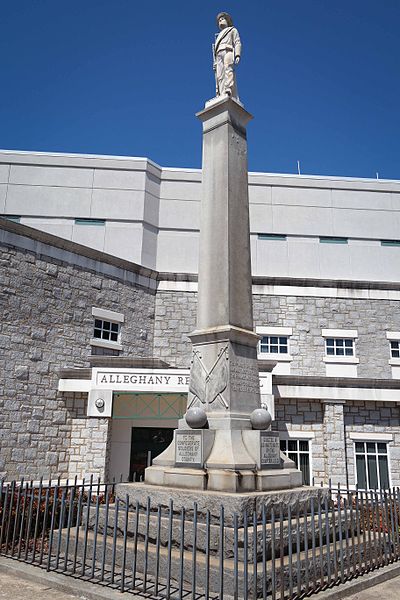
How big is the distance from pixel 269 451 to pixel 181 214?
49.9ft

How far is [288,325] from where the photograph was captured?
1836cm

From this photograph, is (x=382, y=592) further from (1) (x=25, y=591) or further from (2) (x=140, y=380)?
(2) (x=140, y=380)

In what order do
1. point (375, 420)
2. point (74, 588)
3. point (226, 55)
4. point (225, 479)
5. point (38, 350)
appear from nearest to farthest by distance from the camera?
1. point (74, 588)
2. point (225, 479)
3. point (226, 55)
4. point (38, 350)
5. point (375, 420)

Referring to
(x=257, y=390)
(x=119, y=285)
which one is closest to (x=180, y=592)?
(x=257, y=390)

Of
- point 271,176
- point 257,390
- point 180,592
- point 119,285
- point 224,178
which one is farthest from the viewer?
point 271,176

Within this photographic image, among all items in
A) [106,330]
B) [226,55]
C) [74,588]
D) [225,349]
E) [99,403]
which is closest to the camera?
[74,588]

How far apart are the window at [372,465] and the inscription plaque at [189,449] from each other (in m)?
9.99

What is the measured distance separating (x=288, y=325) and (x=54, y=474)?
935 cm

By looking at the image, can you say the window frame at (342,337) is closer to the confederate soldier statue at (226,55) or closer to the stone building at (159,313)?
the stone building at (159,313)

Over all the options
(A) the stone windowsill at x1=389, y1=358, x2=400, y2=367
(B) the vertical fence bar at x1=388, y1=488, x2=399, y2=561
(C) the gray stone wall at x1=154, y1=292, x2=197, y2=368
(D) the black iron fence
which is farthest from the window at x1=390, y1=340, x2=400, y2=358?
(D) the black iron fence

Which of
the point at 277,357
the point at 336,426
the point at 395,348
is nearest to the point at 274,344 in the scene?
the point at 277,357

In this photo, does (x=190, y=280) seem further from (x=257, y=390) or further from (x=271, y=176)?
(x=257, y=390)

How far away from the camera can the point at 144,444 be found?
15.0 meters

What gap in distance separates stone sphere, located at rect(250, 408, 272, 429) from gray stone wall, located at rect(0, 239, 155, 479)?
8.15 metres
